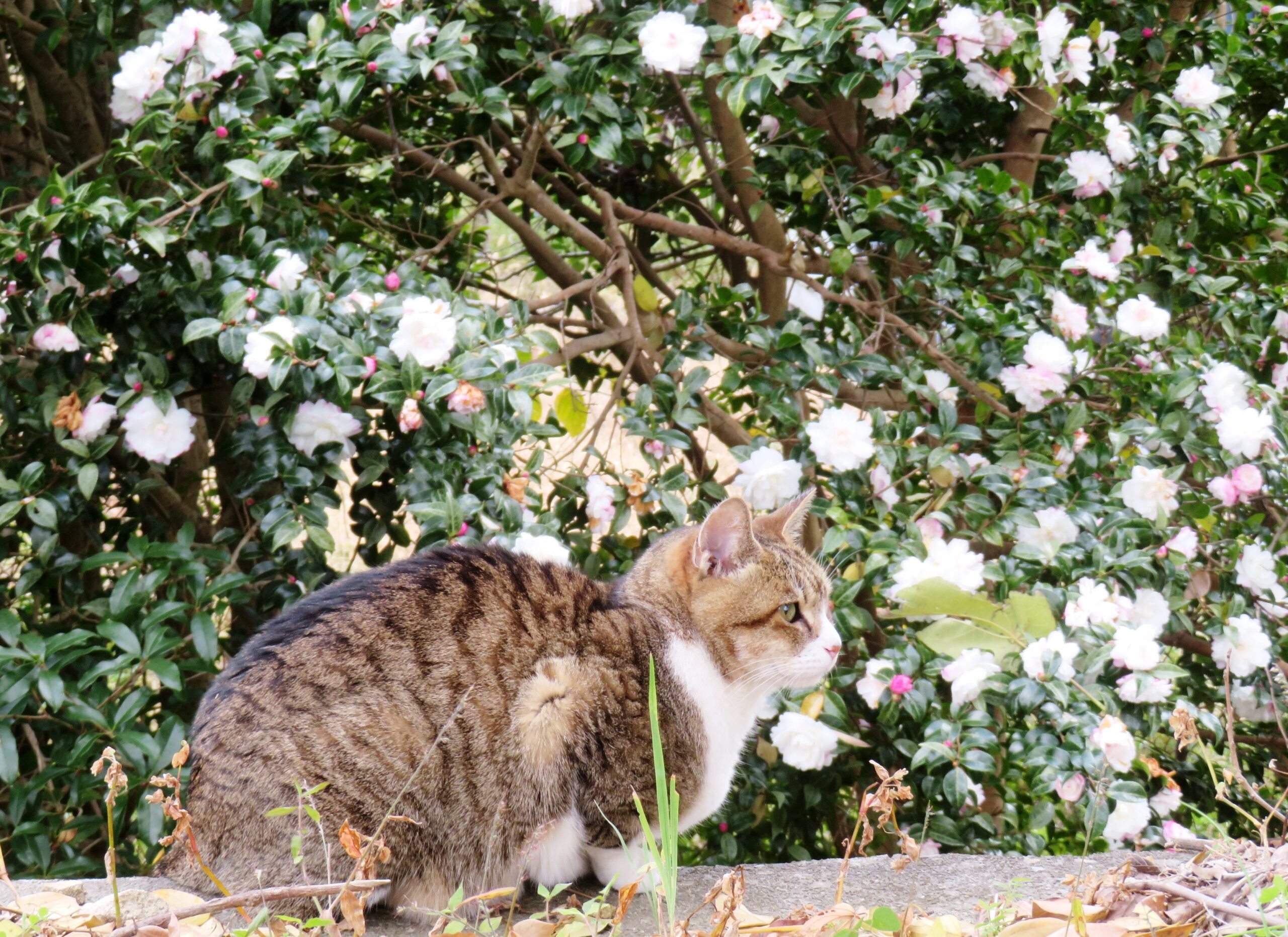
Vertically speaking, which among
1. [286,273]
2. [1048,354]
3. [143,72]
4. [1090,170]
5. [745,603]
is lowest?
[745,603]

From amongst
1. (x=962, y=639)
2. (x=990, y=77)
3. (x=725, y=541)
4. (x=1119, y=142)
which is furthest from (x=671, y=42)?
(x=962, y=639)

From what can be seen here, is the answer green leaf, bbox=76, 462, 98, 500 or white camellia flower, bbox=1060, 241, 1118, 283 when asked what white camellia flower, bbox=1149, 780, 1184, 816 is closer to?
white camellia flower, bbox=1060, 241, 1118, 283

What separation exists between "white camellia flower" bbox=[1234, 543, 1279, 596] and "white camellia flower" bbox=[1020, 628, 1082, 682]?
2.43 feet

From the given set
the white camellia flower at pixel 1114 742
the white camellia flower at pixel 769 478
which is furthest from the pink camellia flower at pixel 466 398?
the white camellia flower at pixel 1114 742

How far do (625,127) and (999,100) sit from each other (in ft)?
3.45

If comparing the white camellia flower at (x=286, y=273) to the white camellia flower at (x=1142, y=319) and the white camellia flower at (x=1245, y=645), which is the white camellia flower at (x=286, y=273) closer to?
the white camellia flower at (x=1142, y=319)

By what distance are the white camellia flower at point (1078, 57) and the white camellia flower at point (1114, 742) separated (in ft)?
4.95

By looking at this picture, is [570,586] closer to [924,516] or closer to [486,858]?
[486,858]

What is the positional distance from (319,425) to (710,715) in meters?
0.93

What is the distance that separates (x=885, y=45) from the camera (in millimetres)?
2520

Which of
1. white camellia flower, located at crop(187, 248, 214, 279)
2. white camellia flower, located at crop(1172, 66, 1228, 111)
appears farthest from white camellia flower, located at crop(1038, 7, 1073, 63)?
white camellia flower, located at crop(187, 248, 214, 279)

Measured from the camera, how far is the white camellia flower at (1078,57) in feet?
9.00

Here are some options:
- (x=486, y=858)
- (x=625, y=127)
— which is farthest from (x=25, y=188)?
(x=486, y=858)

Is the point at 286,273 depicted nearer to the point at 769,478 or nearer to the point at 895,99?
the point at 769,478
